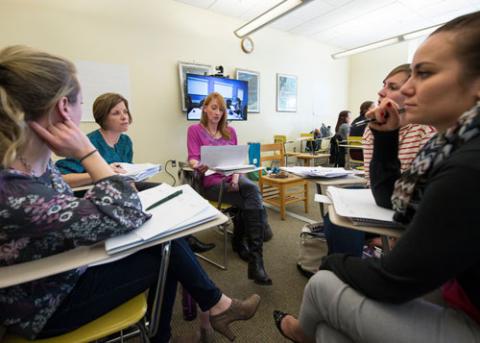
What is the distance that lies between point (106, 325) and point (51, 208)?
0.37m

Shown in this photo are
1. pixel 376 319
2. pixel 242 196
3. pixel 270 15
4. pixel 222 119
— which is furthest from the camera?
pixel 270 15

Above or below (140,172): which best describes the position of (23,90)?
above

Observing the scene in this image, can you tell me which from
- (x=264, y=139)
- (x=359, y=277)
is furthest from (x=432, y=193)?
(x=264, y=139)

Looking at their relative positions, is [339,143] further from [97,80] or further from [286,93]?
[97,80]

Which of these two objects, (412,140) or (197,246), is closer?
(412,140)

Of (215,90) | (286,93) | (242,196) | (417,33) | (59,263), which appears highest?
(417,33)

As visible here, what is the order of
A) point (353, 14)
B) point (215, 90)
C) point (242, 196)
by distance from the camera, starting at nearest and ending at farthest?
point (242, 196)
point (215, 90)
point (353, 14)

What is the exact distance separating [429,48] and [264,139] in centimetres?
352

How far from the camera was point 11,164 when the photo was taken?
0.58 metres

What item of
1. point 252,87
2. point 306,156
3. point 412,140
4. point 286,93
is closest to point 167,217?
point 412,140

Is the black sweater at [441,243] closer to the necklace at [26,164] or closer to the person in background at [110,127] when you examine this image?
the necklace at [26,164]

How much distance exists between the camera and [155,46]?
2.90 m

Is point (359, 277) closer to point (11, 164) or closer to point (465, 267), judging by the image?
point (465, 267)

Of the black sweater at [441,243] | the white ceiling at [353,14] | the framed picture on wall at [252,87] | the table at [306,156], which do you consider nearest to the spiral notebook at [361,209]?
the black sweater at [441,243]
